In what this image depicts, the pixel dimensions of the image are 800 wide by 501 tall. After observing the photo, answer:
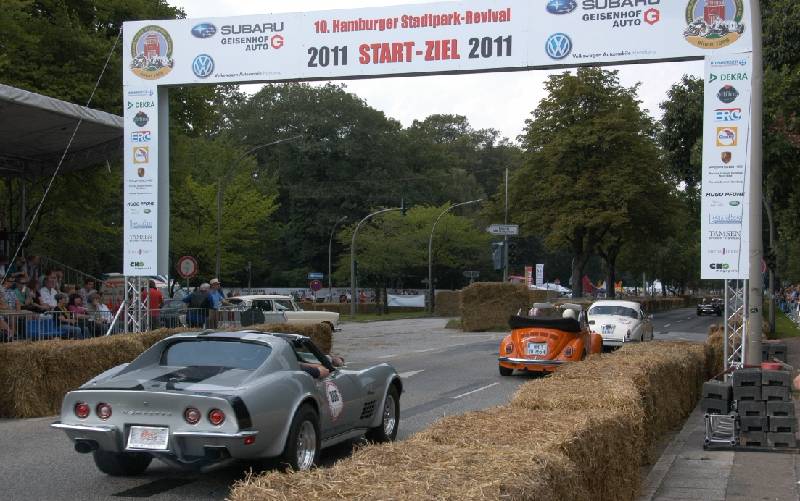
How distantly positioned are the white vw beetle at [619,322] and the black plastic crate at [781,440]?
14.2 m

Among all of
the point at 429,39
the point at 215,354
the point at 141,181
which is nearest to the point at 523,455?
the point at 215,354

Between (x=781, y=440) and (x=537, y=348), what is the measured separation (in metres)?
7.73

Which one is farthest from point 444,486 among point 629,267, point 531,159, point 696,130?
point 629,267

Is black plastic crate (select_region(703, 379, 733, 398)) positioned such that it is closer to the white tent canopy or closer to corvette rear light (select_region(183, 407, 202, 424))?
corvette rear light (select_region(183, 407, 202, 424))

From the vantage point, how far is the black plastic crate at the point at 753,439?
982 cm

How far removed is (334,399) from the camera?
873 centimetres

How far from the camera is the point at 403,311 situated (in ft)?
224

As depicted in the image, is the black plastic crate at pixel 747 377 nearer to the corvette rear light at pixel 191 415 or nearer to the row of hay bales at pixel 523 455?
the row of hay bales at pixel 523 455

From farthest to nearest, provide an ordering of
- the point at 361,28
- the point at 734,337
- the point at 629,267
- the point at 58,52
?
the point at 629,267 → the point at 58,52 → the point at 361,28 → the point at 734,337

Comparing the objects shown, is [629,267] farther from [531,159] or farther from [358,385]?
[358,385]

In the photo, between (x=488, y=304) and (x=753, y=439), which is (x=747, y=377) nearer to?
(x=753, y=439)

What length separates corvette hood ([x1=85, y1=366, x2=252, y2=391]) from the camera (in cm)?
758

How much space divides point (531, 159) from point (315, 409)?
48548 mm

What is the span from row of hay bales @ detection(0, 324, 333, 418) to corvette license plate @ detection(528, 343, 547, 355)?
7.54 metres
